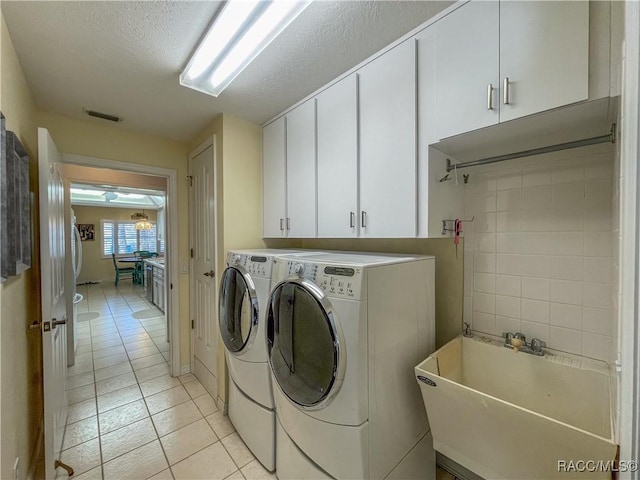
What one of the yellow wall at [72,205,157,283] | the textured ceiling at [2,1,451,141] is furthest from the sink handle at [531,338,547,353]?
the yellow wall at [72,205,157,283]

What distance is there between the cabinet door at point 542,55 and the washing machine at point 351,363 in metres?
0.79

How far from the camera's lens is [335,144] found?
167cm

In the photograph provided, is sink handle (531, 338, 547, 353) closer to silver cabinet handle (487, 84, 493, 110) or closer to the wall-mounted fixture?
silver cabinet handle (487, 84, 493, 110)

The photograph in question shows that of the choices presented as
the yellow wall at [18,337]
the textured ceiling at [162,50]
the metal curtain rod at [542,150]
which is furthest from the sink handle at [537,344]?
the yellow wall at [18,337]

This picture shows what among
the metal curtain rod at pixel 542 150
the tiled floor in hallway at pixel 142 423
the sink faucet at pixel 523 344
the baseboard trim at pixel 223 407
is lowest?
the tiled floor in hallway at pixel 142 423

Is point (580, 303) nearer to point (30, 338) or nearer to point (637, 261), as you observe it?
point (637, 261)

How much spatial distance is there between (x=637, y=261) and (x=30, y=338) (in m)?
2.88

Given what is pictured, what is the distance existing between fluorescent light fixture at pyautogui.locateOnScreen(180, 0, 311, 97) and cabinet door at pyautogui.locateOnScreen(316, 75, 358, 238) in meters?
0.55

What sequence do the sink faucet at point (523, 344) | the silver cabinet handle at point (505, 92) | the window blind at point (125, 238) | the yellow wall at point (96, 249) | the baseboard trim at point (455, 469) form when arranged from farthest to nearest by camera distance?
the window blind at point (125, 238) < the yellow wall at point (96, 249) < the baseboard trim at point (455, 469) < the sink faucet at point (523, 344) < the silver cabinet handle at point (505, 92)

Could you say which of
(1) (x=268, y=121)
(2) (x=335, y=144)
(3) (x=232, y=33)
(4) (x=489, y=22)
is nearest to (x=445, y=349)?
(2) (x=335, y=144)

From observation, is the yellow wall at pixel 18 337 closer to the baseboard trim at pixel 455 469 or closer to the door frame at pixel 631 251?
the door frame at pixel 631 251

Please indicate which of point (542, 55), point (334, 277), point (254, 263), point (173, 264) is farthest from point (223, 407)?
point (542, 55)

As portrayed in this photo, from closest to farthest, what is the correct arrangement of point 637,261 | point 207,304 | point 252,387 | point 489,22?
point 637,261, point 489,22, point 252,387, point 207,304

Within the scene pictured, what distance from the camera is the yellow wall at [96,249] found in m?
7.59
